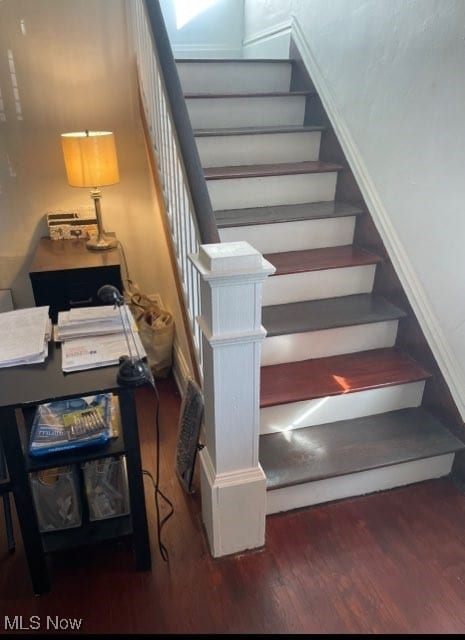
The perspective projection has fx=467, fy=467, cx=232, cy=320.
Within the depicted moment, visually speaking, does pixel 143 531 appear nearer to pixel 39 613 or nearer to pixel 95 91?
pixel 39 613

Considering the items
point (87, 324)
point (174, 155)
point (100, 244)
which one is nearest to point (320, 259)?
point (174, 155)

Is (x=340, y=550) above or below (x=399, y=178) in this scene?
below

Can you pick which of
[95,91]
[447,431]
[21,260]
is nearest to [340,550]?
[447,431]

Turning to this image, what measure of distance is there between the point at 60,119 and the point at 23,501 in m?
2.13

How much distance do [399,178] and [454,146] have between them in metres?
0.32

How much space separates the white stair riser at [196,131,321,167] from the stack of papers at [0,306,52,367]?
128cm

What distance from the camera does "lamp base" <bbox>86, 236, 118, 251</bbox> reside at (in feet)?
8.57

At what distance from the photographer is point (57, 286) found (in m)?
2.38

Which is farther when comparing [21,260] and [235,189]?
[21,260]

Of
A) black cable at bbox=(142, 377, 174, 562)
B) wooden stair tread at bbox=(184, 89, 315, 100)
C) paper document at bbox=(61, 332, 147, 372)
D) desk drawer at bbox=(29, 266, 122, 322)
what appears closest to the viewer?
paper document at bbox=(61, 332, 147, 372)

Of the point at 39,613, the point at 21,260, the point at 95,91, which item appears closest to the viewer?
the point at 39,613

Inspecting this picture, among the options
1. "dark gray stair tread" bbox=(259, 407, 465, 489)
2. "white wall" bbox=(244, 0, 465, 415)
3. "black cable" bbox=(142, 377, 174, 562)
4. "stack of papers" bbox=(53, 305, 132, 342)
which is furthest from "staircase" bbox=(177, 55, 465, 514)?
"stack of papers" bbox=(53, 305, 132, 342)

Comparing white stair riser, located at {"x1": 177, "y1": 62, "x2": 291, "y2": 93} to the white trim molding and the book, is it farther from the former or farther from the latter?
the book

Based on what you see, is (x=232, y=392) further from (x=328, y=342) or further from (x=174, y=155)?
(x=174, y=155)
